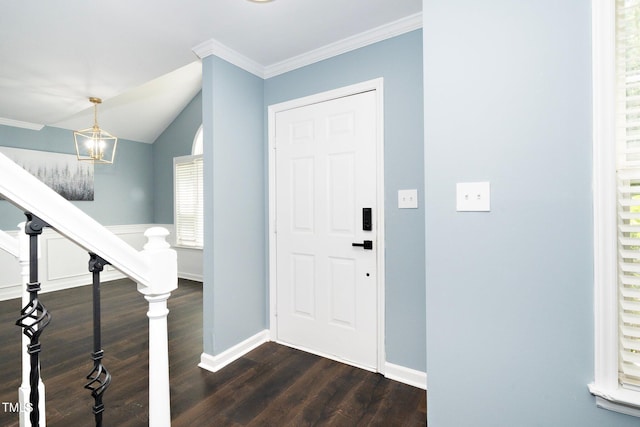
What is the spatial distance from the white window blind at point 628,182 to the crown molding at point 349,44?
1.24 m

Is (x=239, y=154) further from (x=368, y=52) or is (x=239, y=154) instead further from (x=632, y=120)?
(x=632, y=120)

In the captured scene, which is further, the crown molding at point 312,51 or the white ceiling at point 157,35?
the crown molding at point 312,51

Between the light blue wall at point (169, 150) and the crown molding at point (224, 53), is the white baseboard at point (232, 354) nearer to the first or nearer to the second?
the crown molding at point (224, 53)

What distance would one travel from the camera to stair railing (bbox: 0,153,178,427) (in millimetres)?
625

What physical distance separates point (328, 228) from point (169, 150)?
14.2 feet

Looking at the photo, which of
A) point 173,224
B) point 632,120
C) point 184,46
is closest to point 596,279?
point 632,120

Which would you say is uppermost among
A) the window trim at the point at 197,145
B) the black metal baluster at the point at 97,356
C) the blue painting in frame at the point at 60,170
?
the window trim at the point at 197,145

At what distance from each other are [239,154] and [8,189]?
6.47 feet

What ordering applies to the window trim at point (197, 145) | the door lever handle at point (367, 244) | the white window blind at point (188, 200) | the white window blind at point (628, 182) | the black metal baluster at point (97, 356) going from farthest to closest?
the window trim at point (197, 145), the white window blind at point (188, 200), the door lever handle at point (367, 244), the white window blind at point (628, 182), the black metal baluster at point (97, 356)

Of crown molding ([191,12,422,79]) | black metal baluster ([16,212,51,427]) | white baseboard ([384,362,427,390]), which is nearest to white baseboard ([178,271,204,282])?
crown molding ([191,12,422,79])

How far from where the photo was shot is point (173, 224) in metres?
5.44

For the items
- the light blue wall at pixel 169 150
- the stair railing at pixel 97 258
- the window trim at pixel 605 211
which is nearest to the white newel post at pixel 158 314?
→ the stair railing at pixel 97 258

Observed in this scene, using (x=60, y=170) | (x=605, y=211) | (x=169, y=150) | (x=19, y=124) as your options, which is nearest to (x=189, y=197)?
(x=169, y=150)

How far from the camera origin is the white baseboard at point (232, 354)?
2.32 meters
